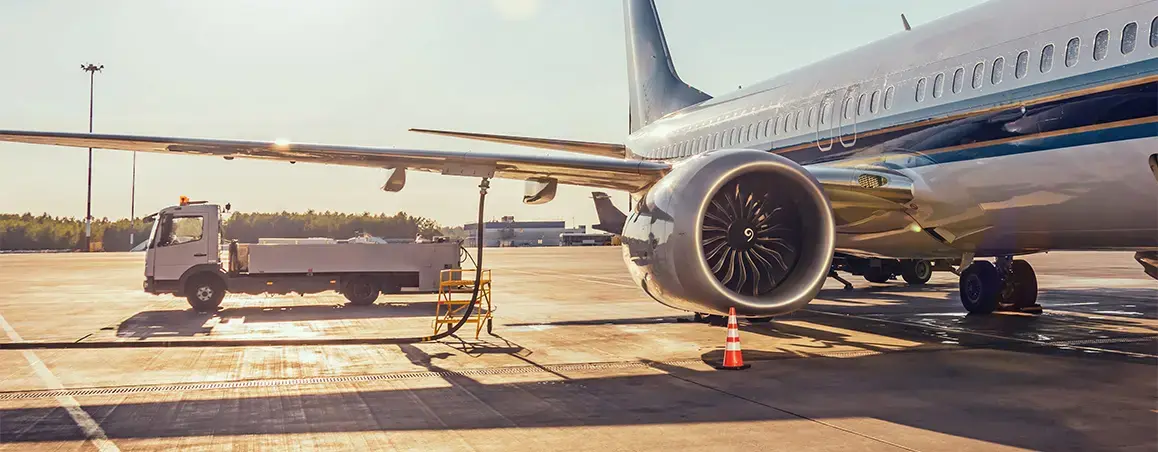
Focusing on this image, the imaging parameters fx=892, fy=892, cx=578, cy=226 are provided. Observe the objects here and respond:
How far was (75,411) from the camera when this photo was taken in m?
7.26

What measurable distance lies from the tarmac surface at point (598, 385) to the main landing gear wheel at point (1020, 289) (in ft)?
1.21

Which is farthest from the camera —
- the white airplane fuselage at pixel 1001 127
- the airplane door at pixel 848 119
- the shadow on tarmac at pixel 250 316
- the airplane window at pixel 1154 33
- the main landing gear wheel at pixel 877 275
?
the main landing gear wheel at pixel 877 275

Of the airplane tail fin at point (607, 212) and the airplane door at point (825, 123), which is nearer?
the airplane door at point (825, 123)

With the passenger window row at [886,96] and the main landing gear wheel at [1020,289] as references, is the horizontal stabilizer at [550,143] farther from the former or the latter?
the main landing gear wheel at [1020,289]

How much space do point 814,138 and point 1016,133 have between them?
361 centimetres

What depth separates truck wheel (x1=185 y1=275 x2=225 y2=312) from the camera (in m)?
17.2

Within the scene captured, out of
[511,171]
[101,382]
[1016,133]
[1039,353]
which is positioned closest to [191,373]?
[101,382]

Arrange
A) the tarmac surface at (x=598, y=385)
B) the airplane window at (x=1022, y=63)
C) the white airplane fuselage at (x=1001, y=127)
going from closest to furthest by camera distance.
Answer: the tarmac surface at (x=598, y=385), the white airplane fuselage at (x=1001, y=127), the airplane window at (x=1022, y=63)

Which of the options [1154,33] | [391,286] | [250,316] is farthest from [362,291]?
[1154,33]

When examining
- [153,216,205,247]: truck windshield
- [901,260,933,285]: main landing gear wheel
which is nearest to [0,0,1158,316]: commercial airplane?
[153,216,205,247]: truck windshield

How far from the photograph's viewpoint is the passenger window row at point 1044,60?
7.83 m

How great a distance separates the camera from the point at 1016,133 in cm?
877

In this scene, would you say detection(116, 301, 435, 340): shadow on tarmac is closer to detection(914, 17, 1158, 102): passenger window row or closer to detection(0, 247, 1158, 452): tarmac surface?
detection(0, 247, 1158, 452): tarmac surface

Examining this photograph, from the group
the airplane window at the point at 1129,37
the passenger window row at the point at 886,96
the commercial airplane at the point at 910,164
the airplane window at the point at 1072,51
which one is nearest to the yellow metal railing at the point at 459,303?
the commercial airplane at the point at 910,164
